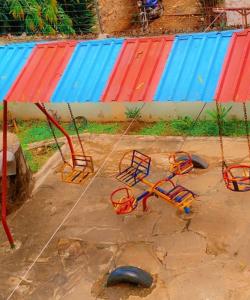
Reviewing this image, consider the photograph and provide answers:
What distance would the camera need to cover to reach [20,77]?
8.53m

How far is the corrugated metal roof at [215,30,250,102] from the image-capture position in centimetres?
688

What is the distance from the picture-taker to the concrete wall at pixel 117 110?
12195 millimetres

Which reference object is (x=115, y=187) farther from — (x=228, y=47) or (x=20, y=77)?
(x=228, y=47)

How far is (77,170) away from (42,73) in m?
2.88

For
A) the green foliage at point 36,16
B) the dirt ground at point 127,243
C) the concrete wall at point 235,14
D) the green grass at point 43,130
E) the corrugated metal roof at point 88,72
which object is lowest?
the green grass at point 43,130

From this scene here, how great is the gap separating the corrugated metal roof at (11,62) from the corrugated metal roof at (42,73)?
14cm

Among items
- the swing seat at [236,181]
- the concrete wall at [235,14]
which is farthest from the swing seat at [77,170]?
the concrete wall at [235,14]

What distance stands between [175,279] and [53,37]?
827 cm

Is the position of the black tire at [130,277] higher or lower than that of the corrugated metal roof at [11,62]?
lower

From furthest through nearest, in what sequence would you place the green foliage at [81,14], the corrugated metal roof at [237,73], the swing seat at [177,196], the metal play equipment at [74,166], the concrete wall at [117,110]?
the green foliage at [81,14] < the concrete wall at [117,110] < the metal play equipment at [74,166] < the swing seat at [177,196] < the corrugated metal roof at [237,73]

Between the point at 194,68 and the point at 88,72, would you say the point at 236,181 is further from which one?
the point at 88,72

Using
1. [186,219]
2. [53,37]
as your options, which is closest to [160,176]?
[186,219]

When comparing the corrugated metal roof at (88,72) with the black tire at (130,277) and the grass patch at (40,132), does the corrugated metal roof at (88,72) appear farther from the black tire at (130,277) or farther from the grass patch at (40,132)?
the grass patch at (40,132)

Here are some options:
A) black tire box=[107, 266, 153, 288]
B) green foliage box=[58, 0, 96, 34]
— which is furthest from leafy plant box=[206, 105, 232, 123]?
green foliage box=[58, 0, 96, 34]
